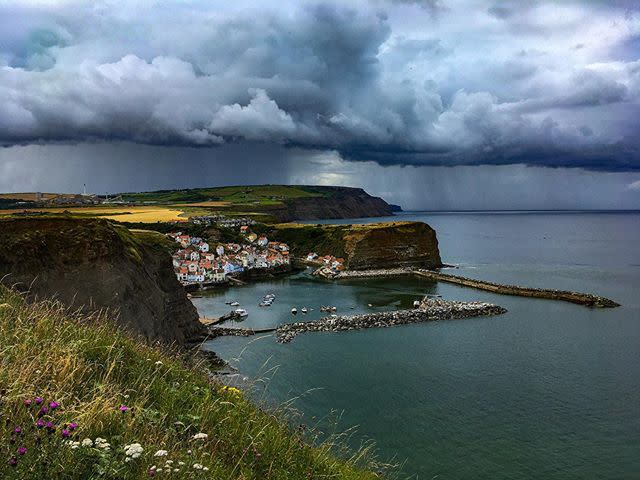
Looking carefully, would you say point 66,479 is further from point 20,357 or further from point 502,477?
point 502,477

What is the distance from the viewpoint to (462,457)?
84.7 feet

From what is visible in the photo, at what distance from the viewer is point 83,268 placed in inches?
1399

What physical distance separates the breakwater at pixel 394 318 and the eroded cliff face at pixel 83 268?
1680 cm

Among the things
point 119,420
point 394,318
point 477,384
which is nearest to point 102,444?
point 119,420

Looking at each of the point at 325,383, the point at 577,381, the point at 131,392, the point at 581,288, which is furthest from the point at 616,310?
the point at 131,392

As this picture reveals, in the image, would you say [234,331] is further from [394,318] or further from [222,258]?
[222,258]

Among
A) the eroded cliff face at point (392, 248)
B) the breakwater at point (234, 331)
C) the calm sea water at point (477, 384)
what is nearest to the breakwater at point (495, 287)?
the calm sea water at point (477, 384)

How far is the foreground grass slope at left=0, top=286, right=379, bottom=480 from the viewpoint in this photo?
3953mm

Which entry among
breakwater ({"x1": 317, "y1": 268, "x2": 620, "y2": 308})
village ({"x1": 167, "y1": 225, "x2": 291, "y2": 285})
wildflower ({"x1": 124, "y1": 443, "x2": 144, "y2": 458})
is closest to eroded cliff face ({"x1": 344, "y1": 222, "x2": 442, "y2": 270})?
breakwater ({"x1": 317, "y1": 268, "x2": 620, "y2": 308})

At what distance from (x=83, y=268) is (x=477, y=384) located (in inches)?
1264

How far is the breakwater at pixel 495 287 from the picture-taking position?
235 ft

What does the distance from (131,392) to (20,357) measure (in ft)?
4.62

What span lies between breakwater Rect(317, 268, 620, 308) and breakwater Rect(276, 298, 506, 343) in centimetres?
1484

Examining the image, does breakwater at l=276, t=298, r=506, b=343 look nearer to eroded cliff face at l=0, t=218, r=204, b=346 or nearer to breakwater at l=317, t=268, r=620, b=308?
breakwater at l=317, t=268, r=620, b=308
